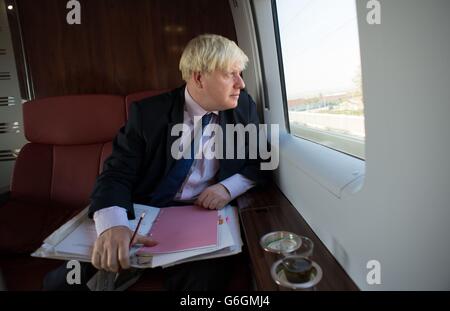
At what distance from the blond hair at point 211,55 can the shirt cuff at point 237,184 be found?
397 millimetres

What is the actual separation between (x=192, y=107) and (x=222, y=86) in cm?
17

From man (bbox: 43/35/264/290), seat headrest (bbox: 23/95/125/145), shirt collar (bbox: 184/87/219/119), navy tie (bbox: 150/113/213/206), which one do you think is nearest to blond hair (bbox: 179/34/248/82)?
man (bbox: 43/35/264/290)

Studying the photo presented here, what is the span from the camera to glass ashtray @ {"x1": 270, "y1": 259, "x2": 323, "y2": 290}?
500 millimetres

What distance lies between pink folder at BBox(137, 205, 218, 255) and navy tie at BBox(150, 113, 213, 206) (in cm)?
8

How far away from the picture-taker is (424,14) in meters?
0.34

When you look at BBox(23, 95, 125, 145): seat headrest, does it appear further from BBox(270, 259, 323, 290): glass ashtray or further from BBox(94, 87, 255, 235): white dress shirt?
BBox(270, 259, 323, 290): glass ashtray

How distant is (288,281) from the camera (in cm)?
51

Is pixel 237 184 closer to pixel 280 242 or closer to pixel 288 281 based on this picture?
pixel 280 242

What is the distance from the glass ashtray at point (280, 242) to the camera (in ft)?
2.04

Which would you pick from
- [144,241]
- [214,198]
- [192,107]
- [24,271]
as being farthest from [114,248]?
[192,107]

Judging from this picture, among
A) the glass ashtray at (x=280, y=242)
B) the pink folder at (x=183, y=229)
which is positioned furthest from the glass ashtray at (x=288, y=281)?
the pink folder at (x=183, y=229)

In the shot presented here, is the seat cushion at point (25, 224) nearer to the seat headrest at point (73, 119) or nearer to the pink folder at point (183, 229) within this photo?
the seat headrest at point (73, 119)
